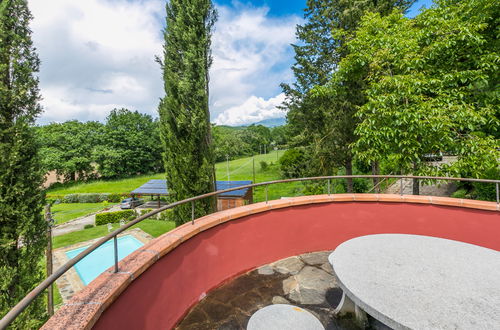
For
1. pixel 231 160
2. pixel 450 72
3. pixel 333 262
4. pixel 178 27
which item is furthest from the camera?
pixel 231 160

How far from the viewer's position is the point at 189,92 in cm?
592

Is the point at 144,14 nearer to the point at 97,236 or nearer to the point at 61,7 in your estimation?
the point at 61,7

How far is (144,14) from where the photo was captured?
643 centimetres

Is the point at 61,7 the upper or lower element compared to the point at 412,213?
upper

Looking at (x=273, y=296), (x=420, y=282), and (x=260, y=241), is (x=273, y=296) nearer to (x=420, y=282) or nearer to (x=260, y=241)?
(x=260, y=241)

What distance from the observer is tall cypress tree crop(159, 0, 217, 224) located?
588 cm

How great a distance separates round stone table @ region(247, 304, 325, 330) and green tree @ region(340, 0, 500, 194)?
367 cm

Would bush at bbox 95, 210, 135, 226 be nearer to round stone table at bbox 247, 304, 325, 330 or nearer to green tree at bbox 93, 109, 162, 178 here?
green tree at bbox 93, 109, 162, 178

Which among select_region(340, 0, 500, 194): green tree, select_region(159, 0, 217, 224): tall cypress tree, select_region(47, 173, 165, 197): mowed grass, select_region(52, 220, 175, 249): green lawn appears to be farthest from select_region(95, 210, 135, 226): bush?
select_region(340, 0, 500, 194): green tree

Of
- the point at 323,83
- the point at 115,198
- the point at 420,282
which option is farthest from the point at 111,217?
the point at 420,282

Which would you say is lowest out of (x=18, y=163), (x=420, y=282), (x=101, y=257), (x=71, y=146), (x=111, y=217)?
(x=101, y=257)

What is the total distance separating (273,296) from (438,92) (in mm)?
5043

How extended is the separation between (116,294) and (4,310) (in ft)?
11.8

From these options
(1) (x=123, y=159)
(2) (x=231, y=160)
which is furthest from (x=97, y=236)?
(2) (x=231, y=160)
